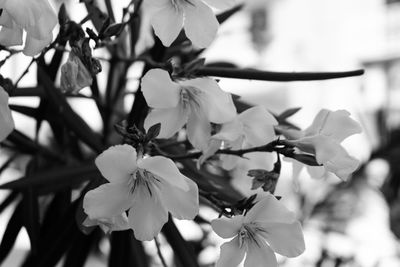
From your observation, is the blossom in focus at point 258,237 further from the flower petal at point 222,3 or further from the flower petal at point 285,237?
the flower petal at point 222,3

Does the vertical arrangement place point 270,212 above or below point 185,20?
below

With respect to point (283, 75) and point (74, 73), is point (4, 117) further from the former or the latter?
point (283, 75)

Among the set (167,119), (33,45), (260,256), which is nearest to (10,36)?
(33,45)

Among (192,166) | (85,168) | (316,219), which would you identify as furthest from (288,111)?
(316,219)

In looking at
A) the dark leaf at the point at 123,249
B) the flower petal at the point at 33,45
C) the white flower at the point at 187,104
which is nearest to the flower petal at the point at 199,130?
the white flower at the point at 187,104

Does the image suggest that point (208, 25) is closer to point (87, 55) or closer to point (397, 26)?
point (87, 55)

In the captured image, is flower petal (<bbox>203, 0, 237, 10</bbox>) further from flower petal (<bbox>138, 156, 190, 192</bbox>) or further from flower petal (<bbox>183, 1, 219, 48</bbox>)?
flower petal (<bbox>138, 156, 190, 192</bbox>)

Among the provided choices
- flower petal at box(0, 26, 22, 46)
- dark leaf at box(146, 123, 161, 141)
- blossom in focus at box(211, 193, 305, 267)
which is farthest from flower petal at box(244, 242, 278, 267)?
flower petal at box(0, 26, 22, 46)
